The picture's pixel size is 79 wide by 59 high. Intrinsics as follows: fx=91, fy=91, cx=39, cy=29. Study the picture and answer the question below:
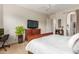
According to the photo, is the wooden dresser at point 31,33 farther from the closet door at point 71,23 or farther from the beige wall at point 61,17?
the closet door at point 71,23

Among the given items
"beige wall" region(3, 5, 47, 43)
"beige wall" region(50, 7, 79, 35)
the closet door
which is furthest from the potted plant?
the closet door

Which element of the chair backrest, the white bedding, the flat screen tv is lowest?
the white bedding

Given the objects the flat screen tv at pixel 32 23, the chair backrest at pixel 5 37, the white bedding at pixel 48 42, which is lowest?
the white bedding at pixel 48 42

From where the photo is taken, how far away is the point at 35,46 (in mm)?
1535

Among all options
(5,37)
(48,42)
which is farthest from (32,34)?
(5,37)

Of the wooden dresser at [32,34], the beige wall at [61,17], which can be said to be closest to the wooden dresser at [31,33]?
the wooden dresser at [32,34]

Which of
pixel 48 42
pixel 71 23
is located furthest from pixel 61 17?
pixel 48 42

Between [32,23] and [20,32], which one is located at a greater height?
[32,23]

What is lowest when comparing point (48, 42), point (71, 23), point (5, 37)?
point (48, 42)

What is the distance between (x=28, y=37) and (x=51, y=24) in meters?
0.42

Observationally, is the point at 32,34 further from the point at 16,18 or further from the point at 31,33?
the point at 16,18

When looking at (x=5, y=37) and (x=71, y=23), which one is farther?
(x=71, y=23)

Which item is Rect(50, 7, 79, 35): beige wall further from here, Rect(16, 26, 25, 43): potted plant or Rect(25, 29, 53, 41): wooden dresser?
Rect(16, 26, 25, 43): potted plant

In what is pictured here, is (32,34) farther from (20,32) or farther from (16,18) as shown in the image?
(16,18)
